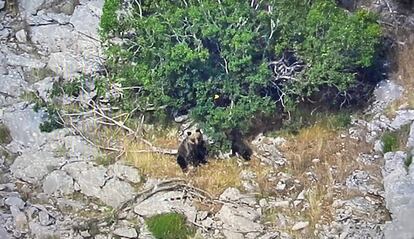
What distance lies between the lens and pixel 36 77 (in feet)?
49.3

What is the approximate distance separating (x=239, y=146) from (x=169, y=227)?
2.08 m

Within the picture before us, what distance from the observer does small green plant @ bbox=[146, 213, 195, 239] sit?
1219 centimetres

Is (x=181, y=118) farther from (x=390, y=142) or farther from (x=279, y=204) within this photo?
(x=390, y=142)

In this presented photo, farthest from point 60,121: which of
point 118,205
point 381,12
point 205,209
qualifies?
point 381,12

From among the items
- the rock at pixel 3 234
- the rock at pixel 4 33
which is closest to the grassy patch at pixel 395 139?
the rock at pixel 3 234

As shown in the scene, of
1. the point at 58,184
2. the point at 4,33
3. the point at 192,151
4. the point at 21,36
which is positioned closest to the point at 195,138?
the point at 192,151

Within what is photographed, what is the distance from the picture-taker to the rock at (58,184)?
13.0m

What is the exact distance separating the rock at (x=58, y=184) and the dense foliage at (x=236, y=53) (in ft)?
5.26

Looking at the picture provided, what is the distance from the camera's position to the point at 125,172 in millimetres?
13180

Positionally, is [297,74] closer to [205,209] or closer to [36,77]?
[205,209]

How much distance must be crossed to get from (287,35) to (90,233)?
4121mm

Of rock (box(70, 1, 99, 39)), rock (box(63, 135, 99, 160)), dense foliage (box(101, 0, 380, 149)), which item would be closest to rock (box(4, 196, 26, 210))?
rock (box(63, 135, 99, 160))

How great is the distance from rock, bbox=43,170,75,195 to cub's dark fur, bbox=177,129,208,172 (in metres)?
1.60

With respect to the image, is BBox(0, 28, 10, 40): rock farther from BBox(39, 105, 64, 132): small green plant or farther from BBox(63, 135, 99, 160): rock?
BBox(63, 135, 99, 160): rock
